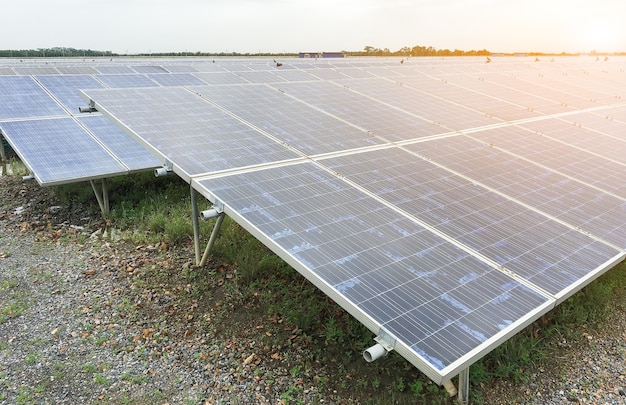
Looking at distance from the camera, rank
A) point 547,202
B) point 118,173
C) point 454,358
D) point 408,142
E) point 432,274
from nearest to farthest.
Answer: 1. point 454,358
2. point 432,274
3. point 547,202
4. point 408,142
5. point 118,173

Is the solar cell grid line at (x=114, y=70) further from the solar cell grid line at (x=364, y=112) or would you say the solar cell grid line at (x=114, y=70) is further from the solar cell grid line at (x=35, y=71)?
the solar cell grid line at (x=364, y=112)

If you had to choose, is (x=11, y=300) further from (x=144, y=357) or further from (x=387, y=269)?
(x=387, y=269)

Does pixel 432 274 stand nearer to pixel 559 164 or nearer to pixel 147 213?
pixel 559 164

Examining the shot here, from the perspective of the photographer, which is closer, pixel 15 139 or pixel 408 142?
pixel 408 142

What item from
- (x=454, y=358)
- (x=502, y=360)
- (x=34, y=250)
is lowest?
(x=34, y=250)

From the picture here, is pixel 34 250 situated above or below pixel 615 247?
below

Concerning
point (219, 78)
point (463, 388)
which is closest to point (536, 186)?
point (463, 388)

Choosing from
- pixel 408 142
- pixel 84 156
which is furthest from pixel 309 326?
pixel 84 156

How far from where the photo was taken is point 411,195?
23.7ft

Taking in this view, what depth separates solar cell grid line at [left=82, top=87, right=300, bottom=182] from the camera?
296 inches

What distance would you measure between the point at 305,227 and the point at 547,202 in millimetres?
4561

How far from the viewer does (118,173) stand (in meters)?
11.8

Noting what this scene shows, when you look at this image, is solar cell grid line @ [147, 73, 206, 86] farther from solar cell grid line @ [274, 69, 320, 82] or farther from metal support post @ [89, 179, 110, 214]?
metal support post @ [89, 179, 110, 214]

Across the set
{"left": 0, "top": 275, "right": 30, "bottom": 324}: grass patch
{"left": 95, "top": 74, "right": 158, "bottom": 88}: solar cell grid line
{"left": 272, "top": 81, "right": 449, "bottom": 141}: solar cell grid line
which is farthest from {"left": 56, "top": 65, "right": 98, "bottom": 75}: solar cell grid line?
{"left": 0, "top": 275, "right": 30, "bottom": 324}: grass patch
